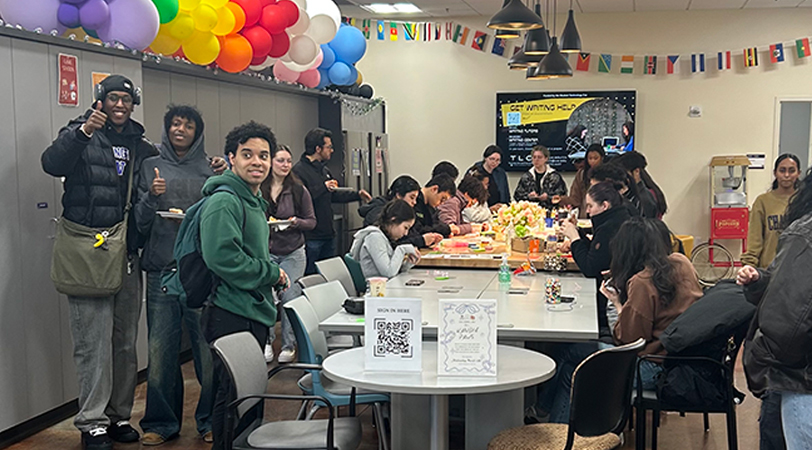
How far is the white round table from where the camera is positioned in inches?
116

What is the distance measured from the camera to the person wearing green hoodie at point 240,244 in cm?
373

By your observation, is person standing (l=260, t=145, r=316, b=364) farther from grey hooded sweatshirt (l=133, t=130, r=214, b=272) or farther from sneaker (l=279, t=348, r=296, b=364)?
grey hooded sweatshirt (l=133, t=130, r=214, b=272)

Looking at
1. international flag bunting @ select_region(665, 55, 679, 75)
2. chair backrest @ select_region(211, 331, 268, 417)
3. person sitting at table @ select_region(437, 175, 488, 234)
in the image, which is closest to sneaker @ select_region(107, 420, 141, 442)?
chair backrest @ select_region(211, 331, 268, 417)

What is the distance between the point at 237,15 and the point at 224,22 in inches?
8.4

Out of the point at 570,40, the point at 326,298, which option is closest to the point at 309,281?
the point at 326,298

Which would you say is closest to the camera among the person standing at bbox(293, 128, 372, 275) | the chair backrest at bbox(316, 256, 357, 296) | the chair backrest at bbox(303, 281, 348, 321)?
the chair backrest at bbox(303, 281, 348, 321)

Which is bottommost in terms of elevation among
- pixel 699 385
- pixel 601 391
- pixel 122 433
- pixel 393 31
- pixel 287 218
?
pixel 122 433

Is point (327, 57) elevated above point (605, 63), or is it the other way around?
point (605, 63)

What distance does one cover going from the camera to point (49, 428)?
15.2 feet

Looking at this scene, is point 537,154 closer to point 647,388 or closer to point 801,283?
point 647,388

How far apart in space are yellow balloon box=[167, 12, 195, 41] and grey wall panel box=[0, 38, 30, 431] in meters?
1.05

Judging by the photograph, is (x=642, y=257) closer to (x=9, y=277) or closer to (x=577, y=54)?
(x=9, y=277)

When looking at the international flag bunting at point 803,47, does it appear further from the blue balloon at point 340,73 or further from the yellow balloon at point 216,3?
the yellow balloon at point 216,3

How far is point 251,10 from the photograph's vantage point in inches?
233
